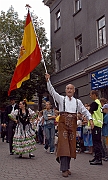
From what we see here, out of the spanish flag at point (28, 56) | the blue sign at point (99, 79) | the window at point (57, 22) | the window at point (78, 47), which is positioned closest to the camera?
the spanish flag at point (28, 56)

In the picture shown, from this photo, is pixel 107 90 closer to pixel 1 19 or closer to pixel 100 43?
pixel 100 43

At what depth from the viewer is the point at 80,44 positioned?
65.7ft

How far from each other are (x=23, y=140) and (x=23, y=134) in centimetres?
21

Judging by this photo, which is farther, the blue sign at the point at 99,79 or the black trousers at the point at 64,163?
A: the blue sign at the point at 99,79

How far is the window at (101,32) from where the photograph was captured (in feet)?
55.0

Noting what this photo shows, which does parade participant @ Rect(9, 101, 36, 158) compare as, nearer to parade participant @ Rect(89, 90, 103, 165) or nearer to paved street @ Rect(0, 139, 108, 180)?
paved street @ Rect(0, 139, 108, 180)

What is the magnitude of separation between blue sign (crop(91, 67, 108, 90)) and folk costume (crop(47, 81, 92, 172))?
882cm

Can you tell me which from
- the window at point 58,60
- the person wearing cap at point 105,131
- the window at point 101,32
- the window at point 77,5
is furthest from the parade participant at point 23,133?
the window at point 58,60

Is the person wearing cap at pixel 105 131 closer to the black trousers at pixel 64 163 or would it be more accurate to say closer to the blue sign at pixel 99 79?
the black trousers at pixel 64 163

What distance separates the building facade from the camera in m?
16.7

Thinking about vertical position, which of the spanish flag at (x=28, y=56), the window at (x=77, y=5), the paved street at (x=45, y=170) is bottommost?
the paved street at (x=45, y=170)

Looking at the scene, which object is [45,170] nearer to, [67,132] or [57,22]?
[67,132]

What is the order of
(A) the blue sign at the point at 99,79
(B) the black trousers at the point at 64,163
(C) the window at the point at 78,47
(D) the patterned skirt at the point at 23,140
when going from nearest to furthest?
(B) the black trousers at the point at 64,163 → (D) the patterned skirt at the point at 23,140 → (A) the blue sign at the point at 99,79 → (C) the window at the point at 78,47

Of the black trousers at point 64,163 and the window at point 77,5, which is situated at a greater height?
the window at point 77,5
